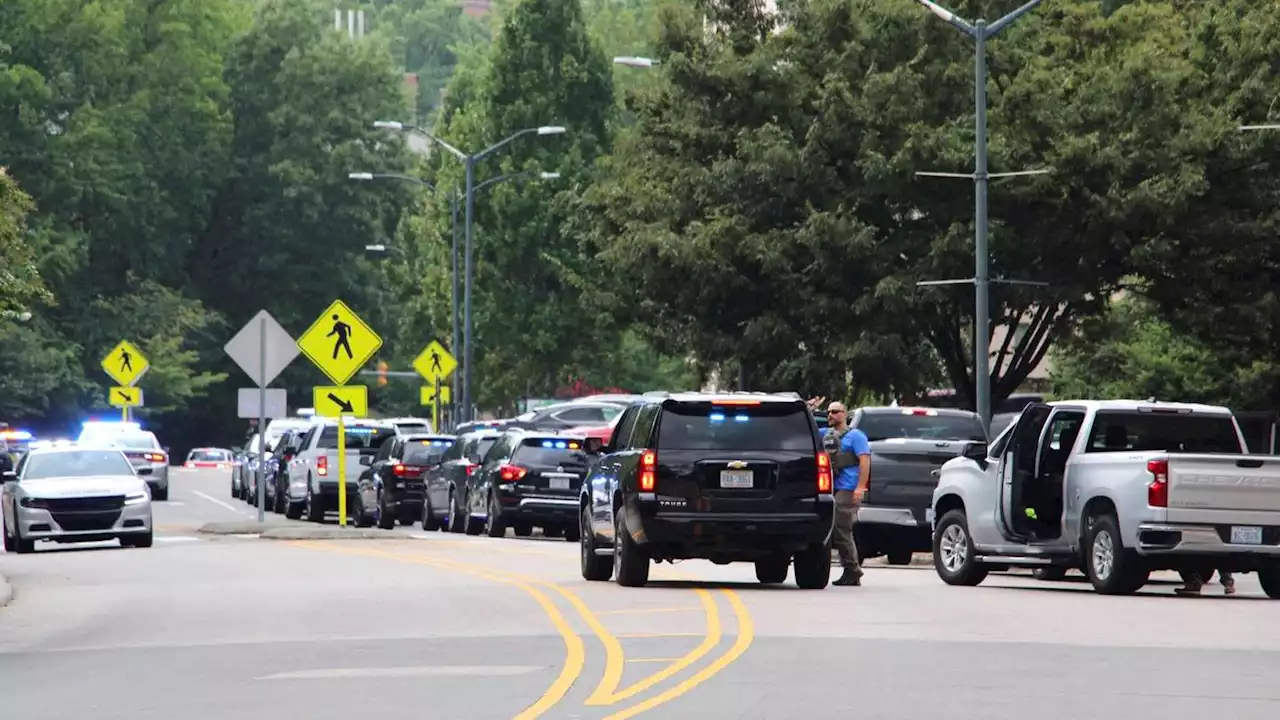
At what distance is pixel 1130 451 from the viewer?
83.7 ft

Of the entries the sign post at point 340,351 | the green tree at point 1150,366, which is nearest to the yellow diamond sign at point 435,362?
the green tree at point 1150,366

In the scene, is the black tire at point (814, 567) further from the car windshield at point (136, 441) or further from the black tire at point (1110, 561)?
the car windshield at point (136, 441)

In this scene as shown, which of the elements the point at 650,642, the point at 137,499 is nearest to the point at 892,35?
the point at 137,499

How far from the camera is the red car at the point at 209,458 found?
11288 centimetres

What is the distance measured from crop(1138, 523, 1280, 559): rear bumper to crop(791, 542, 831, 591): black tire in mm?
2791

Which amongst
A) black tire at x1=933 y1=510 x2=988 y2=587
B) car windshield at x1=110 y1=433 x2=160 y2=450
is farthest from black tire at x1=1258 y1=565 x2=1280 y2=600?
car windshield at x1=110 y1=433 x2=160 y2=450

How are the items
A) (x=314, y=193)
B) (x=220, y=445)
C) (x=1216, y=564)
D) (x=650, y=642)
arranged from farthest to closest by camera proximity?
(x=220, y=445) → (x=314, y=193) → (x=1216, y=564) → (x=650, y=642)

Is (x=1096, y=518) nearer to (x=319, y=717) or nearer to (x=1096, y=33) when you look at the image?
(x=319, y=717)

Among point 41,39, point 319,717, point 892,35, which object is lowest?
point 319,717

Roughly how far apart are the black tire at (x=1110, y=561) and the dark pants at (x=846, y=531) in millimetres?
2154

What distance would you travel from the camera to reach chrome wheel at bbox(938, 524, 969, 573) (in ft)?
90.1

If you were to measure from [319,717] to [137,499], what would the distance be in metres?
24.4

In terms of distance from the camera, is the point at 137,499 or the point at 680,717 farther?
the point at 137,499

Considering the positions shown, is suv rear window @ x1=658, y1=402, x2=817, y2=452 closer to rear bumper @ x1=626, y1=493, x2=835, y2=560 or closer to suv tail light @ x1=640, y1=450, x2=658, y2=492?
suv tail light @ x1=640, y1=450, x2=658, y2=492
